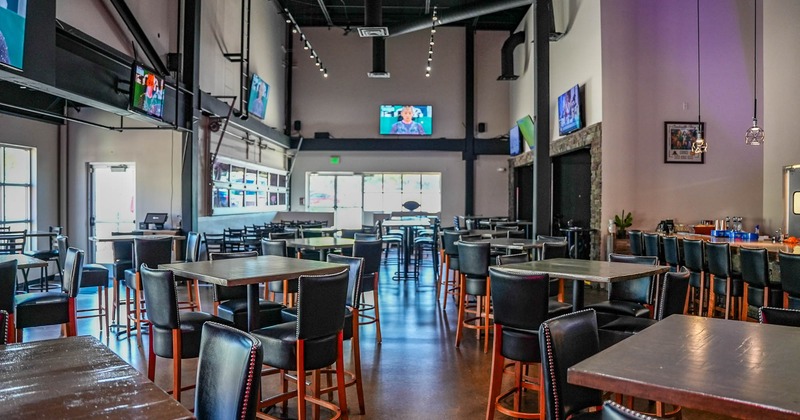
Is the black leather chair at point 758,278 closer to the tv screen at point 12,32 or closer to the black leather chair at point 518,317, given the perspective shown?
the black leather chair at point 518,317

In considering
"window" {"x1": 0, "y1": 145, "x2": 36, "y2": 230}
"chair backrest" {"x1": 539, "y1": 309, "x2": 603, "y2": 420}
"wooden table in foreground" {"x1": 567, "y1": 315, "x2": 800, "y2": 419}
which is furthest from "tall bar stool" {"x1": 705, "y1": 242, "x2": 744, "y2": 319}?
"window" {"x1": 0, "y1": 145, "x2": 36, "y2": 230}

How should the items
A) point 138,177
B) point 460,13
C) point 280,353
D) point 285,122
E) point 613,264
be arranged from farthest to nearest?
point 285,122 → point 460,13 → point 138,177 → point 613,264 → point 280,353

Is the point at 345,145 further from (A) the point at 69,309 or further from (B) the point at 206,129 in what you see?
(A) the point at 69,309

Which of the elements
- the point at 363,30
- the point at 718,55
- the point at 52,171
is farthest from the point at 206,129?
the point at 718,55

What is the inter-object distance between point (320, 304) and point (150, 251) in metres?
3.13

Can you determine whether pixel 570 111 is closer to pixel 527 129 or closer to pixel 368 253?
pixel 527 129

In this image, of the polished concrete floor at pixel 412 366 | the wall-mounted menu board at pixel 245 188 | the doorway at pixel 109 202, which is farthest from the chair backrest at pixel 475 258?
the doorway at pixel 109 202

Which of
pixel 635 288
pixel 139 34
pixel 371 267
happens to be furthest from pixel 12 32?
pixel 635 288

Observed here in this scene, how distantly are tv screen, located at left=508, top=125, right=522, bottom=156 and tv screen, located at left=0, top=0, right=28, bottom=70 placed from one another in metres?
10.3

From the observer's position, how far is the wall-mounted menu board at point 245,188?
974 centimetres

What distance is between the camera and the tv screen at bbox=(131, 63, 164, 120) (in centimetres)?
603

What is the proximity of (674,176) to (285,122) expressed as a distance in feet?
31.2

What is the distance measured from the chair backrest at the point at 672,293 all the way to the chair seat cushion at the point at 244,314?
94.4 inches

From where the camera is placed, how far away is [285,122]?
45.6 feet
